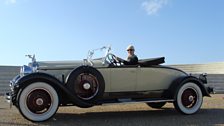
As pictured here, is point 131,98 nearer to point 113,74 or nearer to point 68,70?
point 113,74

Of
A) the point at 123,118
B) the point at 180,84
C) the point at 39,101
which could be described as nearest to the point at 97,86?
the point at 123,118

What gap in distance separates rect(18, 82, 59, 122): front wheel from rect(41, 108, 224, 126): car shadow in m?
0.23

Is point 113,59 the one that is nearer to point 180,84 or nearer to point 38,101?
point 180,84

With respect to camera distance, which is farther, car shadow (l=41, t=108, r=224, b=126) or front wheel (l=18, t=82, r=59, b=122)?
front wheel (l=18, t=82, r=59, b=122)

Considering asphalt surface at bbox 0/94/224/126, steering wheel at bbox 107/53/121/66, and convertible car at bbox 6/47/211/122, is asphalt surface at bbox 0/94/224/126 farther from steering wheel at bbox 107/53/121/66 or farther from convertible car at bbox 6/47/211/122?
steering wheel at bbox 107/53/121/66

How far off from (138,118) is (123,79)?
3.30ft

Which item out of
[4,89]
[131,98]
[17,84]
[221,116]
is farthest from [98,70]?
[4,89]

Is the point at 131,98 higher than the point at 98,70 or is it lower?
lower

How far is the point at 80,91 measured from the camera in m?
8.67

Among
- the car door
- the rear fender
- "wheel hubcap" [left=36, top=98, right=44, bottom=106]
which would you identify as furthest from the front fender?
the rear fender

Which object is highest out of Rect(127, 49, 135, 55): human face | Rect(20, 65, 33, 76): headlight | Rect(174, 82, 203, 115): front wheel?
Rect(127, 49, 135, 55): human face

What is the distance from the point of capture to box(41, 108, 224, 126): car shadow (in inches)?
312

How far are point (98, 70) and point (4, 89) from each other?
10195 mm

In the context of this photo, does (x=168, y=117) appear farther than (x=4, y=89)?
No
